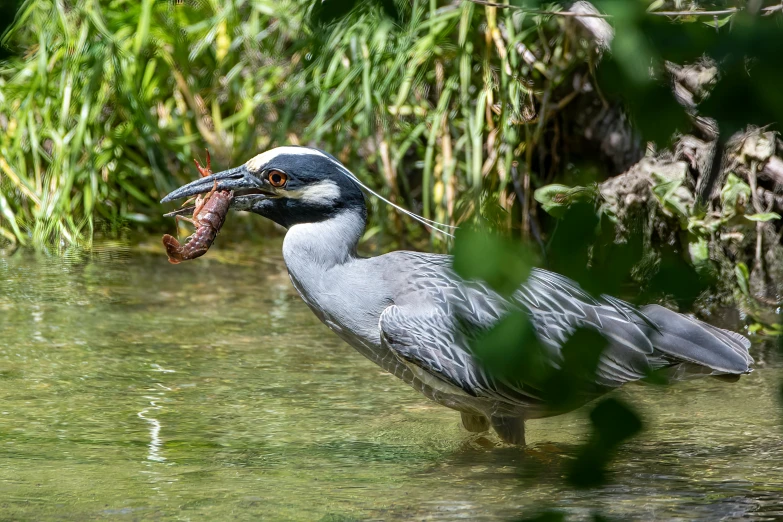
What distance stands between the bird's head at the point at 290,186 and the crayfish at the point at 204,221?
33mm

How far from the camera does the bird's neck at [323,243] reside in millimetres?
3459

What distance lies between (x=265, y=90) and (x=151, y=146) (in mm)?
753

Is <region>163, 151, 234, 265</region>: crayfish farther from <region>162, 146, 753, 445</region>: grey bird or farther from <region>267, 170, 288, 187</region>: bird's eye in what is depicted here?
<region>267, 170, 288, 187</region>: bird's eye

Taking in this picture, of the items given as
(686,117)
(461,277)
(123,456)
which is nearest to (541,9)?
(686,117)

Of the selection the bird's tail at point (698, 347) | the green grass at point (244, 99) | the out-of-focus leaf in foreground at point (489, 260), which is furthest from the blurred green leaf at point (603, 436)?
the green grass at point (244, 99)

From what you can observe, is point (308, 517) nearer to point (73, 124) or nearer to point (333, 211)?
point (333, 211)

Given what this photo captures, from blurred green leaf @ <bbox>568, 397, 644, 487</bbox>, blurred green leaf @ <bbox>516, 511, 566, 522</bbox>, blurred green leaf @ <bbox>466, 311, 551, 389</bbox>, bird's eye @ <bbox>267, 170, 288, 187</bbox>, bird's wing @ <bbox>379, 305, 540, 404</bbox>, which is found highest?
bird's eye @ <bbox>267, 170, 288, 187</bbox>

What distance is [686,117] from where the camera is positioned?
4.27ft

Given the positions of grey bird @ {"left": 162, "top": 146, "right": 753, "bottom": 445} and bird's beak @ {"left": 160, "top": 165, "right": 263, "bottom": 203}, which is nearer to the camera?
grey bird @ {"left": 162, "top": 146, "right": 753, "bottom": 445}

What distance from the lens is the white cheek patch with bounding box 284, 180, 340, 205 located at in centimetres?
349

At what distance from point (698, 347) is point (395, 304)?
0.97 m

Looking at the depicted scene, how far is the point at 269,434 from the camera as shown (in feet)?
11.3

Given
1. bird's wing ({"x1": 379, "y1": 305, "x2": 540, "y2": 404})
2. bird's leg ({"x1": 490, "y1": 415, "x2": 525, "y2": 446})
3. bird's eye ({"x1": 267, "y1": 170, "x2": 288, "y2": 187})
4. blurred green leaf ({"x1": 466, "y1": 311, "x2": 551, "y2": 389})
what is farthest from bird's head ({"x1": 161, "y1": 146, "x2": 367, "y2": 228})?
blurred green leaf ({"x1": 466, "y1": 311, "x2": 551, "y2": 389})

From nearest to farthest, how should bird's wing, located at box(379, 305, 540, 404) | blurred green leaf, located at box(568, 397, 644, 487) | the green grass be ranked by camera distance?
blurred green leaf, located at box(568, 397, 644, 487), bird's wing, located at box(379, 305, 540, 404), the green grass
